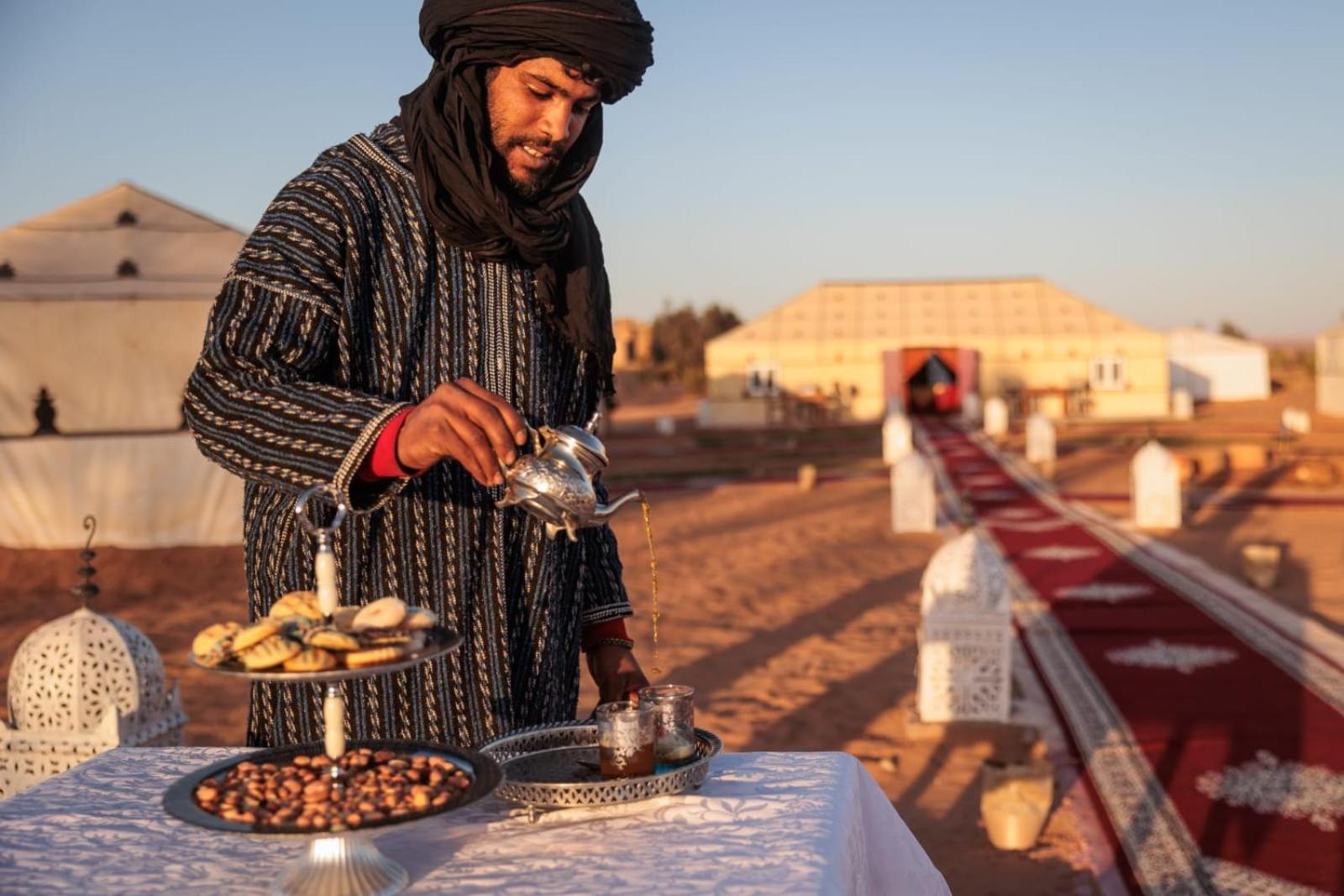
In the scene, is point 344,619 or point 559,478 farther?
point 559,478

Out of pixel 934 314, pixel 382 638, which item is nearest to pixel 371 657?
pixel 382 638

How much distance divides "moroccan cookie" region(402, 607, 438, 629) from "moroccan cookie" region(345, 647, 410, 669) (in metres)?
0.05

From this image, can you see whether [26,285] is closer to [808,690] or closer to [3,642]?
[3,642]

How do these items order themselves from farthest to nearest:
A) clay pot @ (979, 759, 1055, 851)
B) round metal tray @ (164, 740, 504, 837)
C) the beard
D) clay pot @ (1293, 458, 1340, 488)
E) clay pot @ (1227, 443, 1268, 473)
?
clay pot @ (1227, 443, 1268, 473) → clay pot @ (1293, 458, 1340, 488) → clay pot @ (979, 759, 1055, 851) → the beard → round metal tray @ (164, 740, 504, 837)

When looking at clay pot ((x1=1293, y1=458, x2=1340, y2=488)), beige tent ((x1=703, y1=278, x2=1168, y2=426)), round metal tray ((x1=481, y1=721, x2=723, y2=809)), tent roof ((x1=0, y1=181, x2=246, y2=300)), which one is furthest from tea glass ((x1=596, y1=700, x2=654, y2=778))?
beige tent ((x1=703, y1=278, x2=1168, y2=426))

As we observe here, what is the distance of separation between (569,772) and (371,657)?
409 millimetres

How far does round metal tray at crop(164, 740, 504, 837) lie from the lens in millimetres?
1197

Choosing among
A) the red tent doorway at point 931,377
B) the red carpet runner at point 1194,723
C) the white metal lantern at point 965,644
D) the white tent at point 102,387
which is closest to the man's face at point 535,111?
the red carpet runner at point 1194,723

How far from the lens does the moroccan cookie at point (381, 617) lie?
133 cm

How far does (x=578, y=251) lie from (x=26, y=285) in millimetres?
10024

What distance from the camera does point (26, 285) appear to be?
35.0 feet

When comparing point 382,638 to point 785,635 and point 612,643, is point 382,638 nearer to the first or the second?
point 612,643

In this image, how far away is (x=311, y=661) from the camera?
1274 mm

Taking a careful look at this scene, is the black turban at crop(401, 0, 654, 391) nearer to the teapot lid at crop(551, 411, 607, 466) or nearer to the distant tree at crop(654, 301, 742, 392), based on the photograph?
the teapot lid at crop(551, 411, 607, 466)
